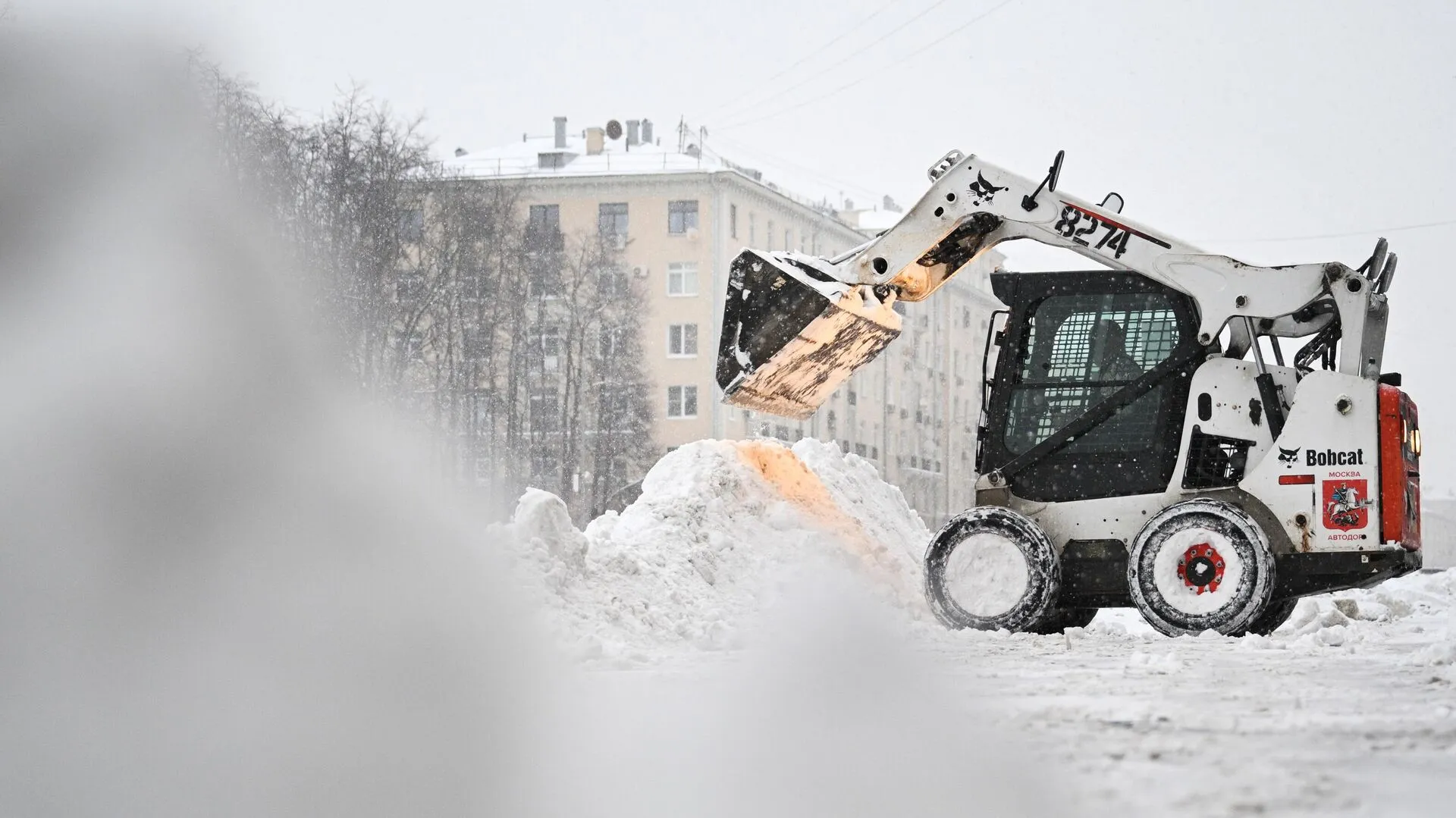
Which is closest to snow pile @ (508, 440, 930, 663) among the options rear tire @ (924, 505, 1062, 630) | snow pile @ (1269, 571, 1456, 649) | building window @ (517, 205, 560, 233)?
rear tire @ (924, 505, 1062, 630)

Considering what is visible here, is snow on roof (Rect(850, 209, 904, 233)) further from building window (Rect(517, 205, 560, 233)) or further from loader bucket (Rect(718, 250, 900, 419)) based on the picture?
loader bucket (Rect(718, 250, 900, 419))

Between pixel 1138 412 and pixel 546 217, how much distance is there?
167 ft

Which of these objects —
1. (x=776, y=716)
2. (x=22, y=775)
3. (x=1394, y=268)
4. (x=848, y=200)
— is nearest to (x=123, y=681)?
→ (x=22, y=775)

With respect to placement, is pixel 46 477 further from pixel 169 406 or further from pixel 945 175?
pixel 945 175

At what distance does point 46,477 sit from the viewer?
7.27 m

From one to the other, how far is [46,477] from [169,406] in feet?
2.50

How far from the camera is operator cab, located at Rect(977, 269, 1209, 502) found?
1230 centimetres

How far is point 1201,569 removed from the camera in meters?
11.6

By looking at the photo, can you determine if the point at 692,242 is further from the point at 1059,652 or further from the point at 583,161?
the point at 1059,652

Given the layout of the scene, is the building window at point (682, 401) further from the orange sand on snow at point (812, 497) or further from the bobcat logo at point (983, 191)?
the bobcat logo at point (983, 191)

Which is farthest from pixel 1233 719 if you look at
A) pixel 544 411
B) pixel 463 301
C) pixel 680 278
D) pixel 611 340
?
pixel 680 278

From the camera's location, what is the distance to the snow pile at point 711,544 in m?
11.5

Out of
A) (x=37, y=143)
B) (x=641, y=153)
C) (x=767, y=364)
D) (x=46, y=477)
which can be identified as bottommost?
(x=46, y=477)

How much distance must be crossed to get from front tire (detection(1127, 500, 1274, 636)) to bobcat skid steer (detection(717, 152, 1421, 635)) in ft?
0.04
